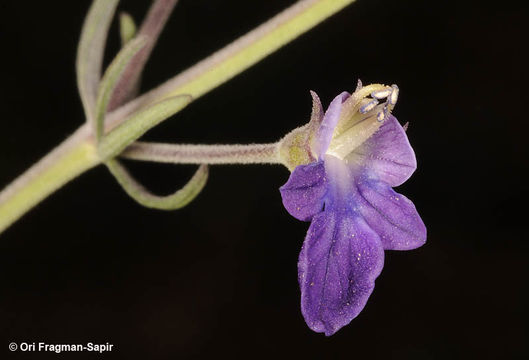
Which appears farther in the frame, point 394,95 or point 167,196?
point 167,196


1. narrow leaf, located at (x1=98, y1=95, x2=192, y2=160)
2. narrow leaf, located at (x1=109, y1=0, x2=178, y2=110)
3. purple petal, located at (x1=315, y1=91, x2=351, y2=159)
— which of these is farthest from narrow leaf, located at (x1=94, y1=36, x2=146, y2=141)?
purple petal, located at (x1=315, y1=91, x2=351, y2=159)

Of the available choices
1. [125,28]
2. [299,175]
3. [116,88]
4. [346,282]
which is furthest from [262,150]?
[125,28]

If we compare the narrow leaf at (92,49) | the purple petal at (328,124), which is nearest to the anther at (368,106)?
the purple petal at (328,124)

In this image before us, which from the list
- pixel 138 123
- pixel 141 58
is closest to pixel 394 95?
pixel 138 123

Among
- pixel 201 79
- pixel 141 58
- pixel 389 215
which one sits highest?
pixel 141 58

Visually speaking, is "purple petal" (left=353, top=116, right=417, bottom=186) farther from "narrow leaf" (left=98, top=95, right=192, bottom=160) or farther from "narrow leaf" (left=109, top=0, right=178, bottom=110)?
"narrow leaf" (left=109, top=0, right=178, bottom=110)

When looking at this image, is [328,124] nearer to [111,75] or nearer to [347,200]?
[347,200]

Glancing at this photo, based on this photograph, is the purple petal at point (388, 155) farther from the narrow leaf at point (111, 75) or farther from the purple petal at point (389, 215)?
the narrow leaf at point (111, 75)
